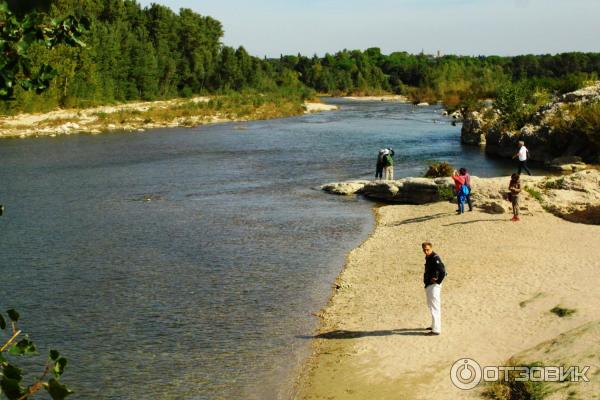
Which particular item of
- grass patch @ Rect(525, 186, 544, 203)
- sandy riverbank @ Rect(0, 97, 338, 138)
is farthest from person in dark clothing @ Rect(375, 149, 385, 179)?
sandy riverbank @ Rect(0, 97, 338, 138)

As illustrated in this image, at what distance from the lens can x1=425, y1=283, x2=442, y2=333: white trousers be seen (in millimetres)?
15961

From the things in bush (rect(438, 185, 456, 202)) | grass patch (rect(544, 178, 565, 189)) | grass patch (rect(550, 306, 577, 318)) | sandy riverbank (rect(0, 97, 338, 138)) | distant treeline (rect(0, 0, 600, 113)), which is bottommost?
grass patch (rect(550, 306, 577, 318))

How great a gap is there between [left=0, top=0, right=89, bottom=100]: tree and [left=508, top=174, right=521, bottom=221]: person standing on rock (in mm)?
24005

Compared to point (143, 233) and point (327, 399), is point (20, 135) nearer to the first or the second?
point (143, 233)

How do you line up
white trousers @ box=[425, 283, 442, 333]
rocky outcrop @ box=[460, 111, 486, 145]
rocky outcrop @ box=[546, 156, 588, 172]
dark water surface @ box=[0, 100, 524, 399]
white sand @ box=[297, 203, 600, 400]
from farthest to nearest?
rocky outcrop @ box=[460, 111, 486, 145]
rocky outcrop @ box=[546, 156, 588, 172]
white trousers @ box=[425, 283, 442, 333]
dark water surface @ box=[0, 100, 524, 399]
white sand @ box=[297, 203, 600, 400]

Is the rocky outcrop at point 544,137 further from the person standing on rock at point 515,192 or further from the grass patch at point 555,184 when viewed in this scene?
the person standing on rock at point 515,192

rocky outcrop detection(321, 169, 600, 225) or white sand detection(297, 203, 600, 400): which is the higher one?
rocky outcrop detection(321, 169, 600, 225)

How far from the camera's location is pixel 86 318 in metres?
18.9

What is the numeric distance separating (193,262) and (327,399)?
12.1 meters

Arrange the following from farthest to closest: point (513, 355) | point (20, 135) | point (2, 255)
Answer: point (20, 135)
point (2, 255)
point (513, 355)

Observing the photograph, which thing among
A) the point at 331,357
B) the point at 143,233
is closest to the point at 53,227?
the point at 143,233

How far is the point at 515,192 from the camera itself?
27.2 metres

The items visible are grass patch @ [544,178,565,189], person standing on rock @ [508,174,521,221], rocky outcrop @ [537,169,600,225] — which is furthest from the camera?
grass patch @ [544,178,565,189]

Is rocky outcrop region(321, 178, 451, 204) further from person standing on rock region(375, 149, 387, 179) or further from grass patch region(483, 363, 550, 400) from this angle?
grass patch region(483, 363, 550, 400)
